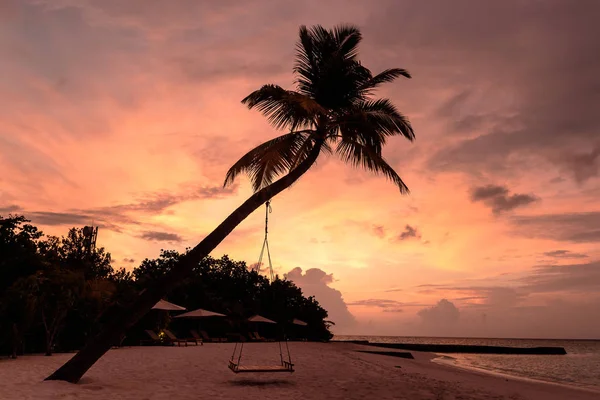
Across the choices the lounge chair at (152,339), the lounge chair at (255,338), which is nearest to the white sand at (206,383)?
the lounge chair at (152,339)

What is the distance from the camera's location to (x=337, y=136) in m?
12.8

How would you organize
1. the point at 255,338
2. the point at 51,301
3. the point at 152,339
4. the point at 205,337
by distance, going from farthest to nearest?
1. the point at 255,338
2. the point at 205,337
3. the point at 152,339
4. the point at 51,301

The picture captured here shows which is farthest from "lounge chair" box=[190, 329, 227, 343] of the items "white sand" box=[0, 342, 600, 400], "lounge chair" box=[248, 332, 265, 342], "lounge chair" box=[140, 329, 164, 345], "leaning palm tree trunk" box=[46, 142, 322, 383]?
"leaning palm tree trunk" box=[46, 142, 322, 383]

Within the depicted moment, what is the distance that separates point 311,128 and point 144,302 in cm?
601

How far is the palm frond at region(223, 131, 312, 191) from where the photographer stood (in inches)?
465

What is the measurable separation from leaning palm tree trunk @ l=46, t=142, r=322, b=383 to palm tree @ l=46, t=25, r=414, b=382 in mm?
21

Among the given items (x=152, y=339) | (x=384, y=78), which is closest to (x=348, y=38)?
(x=384, y=78)

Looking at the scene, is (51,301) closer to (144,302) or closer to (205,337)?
(144,302)

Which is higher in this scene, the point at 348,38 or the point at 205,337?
the point at 348,38

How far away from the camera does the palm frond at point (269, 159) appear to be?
38.7 feet

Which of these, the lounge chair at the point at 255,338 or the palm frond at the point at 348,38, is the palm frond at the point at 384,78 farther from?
the lounge chair at the point at 255,338

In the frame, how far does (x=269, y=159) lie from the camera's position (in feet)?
39.0

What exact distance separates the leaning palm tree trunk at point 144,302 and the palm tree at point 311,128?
2cm

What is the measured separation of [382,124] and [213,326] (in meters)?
28.0
